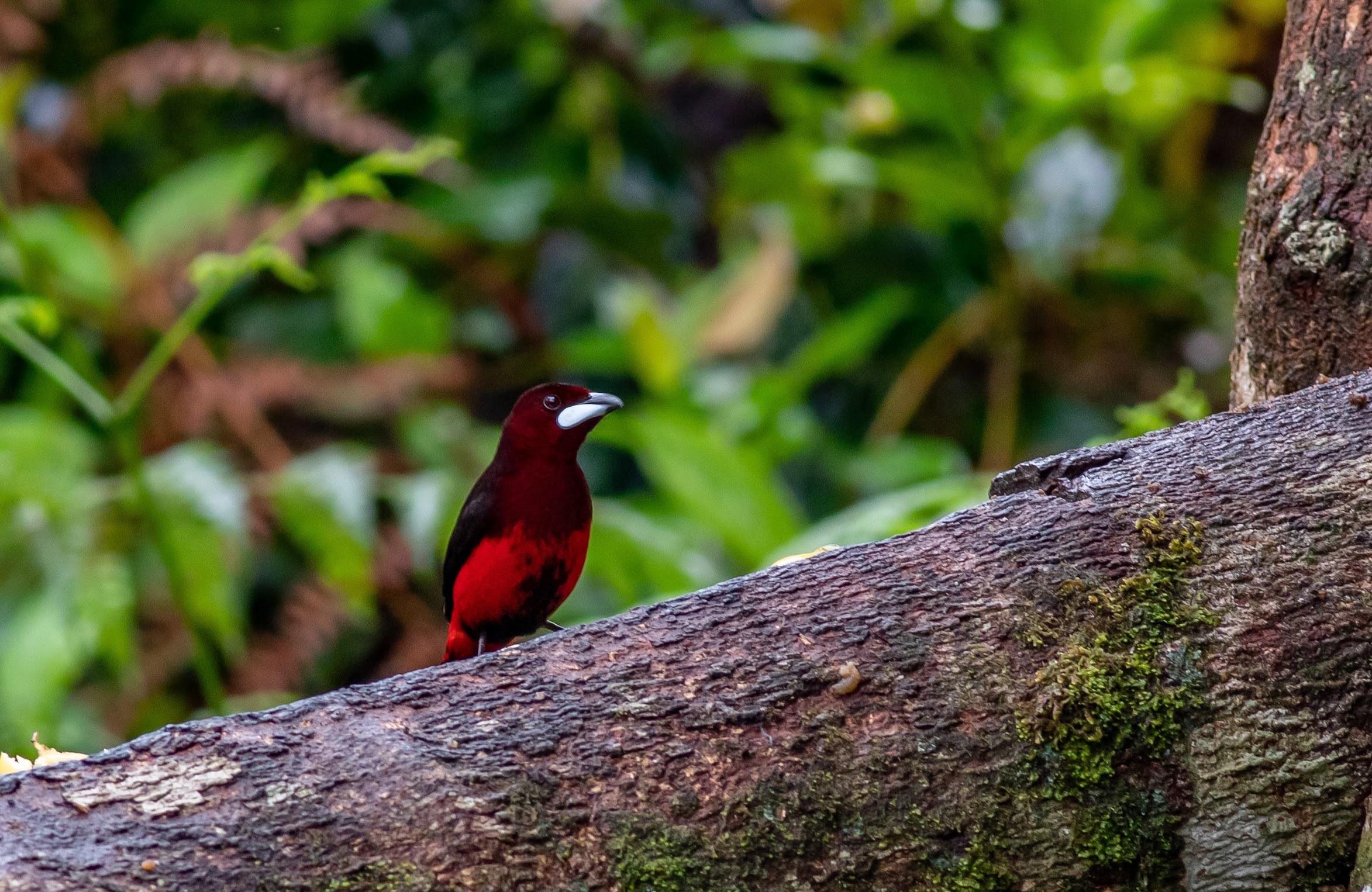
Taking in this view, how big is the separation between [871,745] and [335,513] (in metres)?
3.13

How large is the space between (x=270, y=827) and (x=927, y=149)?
4.04 m

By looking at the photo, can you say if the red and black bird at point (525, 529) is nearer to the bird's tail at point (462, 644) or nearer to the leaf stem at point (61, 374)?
the bird's tail at point (462, 644)

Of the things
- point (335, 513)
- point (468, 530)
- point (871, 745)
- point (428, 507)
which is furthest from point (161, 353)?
point (871, 745)

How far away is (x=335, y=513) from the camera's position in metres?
4.32

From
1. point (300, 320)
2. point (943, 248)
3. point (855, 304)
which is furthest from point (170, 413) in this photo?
point (943, 248)

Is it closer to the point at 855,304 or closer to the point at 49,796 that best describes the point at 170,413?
the point at 855,304

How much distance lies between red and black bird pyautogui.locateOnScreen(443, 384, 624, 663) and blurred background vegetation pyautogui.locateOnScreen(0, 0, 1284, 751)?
1.56 m

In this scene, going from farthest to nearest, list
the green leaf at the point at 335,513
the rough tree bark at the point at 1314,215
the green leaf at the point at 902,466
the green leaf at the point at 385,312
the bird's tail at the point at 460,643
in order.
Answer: the green leaf at the point at 385,312 < the green leaf at the point at 902,466 < the green leaf at the point at 335,513 < the bird's tail at the point at 460,643 < the rough tree bark at the point at 1314,215

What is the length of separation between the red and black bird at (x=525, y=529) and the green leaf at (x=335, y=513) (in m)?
1.98

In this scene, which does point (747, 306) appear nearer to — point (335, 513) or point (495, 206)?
point (495, 206)

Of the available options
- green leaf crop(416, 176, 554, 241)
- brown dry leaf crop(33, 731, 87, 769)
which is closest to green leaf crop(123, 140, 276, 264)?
green leaf crop(416, 176, 554, 241)

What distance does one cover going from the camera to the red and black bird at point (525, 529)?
2.24m

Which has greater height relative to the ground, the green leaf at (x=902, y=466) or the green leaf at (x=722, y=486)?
the green leaf at (x=902, y=466)

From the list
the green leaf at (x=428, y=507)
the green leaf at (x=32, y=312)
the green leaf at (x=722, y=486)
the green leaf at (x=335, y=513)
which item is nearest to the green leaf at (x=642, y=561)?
the green leaf at (x=722, y=486)
